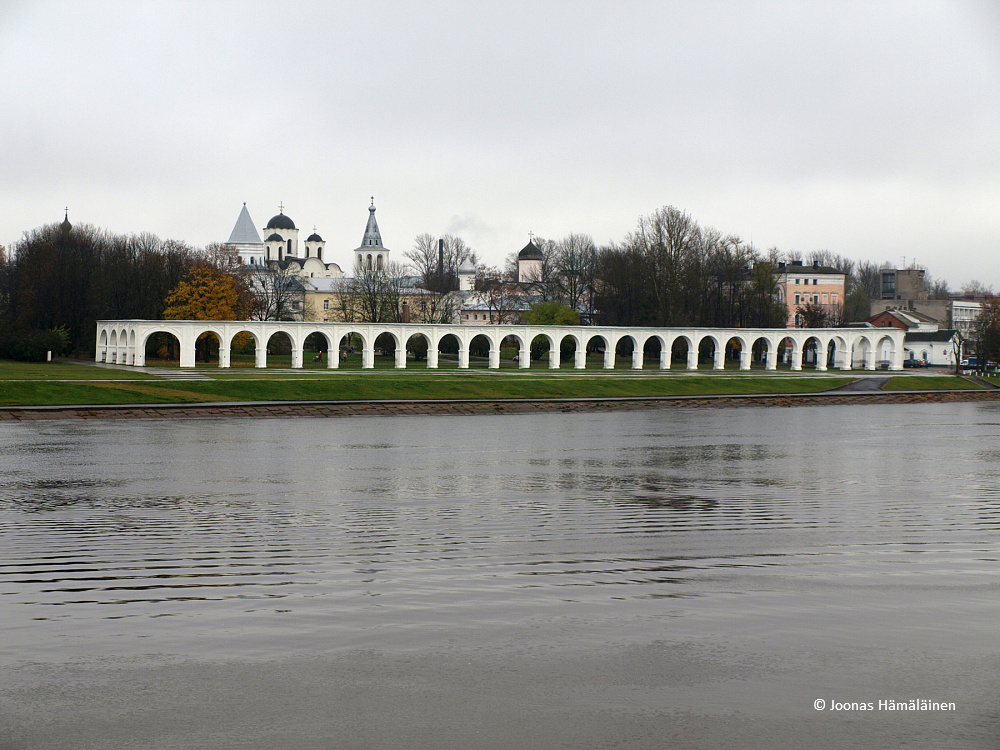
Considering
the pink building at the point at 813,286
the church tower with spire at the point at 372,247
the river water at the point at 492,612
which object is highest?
the church tower with spire at the point at 372,247

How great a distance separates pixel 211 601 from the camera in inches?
353

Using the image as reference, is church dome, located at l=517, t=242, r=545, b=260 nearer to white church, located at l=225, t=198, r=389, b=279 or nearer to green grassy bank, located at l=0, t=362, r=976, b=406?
white church, located at l=225, t=198, r=389, b=279

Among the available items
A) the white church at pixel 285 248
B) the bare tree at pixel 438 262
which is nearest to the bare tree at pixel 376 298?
the bare tree at pixel 438 262

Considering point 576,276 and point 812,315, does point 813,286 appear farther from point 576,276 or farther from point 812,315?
point 576,276

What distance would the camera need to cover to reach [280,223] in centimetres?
16850

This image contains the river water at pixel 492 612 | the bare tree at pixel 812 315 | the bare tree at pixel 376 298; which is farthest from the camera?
the bare tree at pixel 812 315

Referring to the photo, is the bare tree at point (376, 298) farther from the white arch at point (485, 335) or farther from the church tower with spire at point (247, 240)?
the church tower with spire at point (247, 240)

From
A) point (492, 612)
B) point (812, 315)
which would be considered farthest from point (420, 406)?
point (812, 315)

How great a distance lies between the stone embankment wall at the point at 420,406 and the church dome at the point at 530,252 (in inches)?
3201

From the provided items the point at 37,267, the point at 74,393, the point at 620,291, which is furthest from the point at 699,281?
the point at 74,393

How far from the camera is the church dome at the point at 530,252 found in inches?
5256

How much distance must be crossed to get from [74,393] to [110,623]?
32.0m

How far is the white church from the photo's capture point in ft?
527

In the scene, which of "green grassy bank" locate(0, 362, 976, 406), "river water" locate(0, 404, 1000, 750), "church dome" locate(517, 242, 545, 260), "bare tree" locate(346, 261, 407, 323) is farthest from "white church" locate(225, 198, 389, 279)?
"river water" locate(0, 404, 1000, 750)
